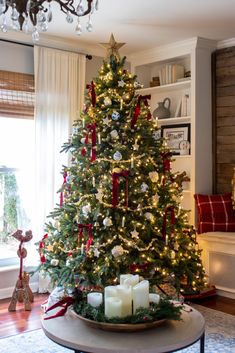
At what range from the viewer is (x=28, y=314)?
13.1 feet

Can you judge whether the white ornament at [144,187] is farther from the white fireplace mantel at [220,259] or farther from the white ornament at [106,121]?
the white fireplace mantel at [220,259]

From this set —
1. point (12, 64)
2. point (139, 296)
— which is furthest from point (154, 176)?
point (12, 64)

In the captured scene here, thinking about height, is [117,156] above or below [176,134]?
below

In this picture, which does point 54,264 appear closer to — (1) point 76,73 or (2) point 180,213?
(2) point 180,213

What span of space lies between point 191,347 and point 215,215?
1749 mm

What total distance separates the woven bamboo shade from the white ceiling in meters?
0.39

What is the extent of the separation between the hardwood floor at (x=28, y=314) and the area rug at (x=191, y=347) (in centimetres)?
14

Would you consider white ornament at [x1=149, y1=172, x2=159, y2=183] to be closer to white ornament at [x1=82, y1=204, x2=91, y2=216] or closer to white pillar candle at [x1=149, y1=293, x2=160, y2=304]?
white ornament at [x1=82, y1=204, x2=91, y2=216]

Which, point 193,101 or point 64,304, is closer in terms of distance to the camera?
point 64,304

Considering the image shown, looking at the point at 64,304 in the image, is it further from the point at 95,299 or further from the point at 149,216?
the point at 149,216

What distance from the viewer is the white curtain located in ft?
15.1

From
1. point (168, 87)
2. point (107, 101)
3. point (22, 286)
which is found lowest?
point (22, 286)

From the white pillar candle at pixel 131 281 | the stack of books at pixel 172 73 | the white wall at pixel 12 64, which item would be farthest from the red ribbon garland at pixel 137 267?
the stack of books at pixel 172 73

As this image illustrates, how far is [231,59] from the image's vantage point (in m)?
4.84
